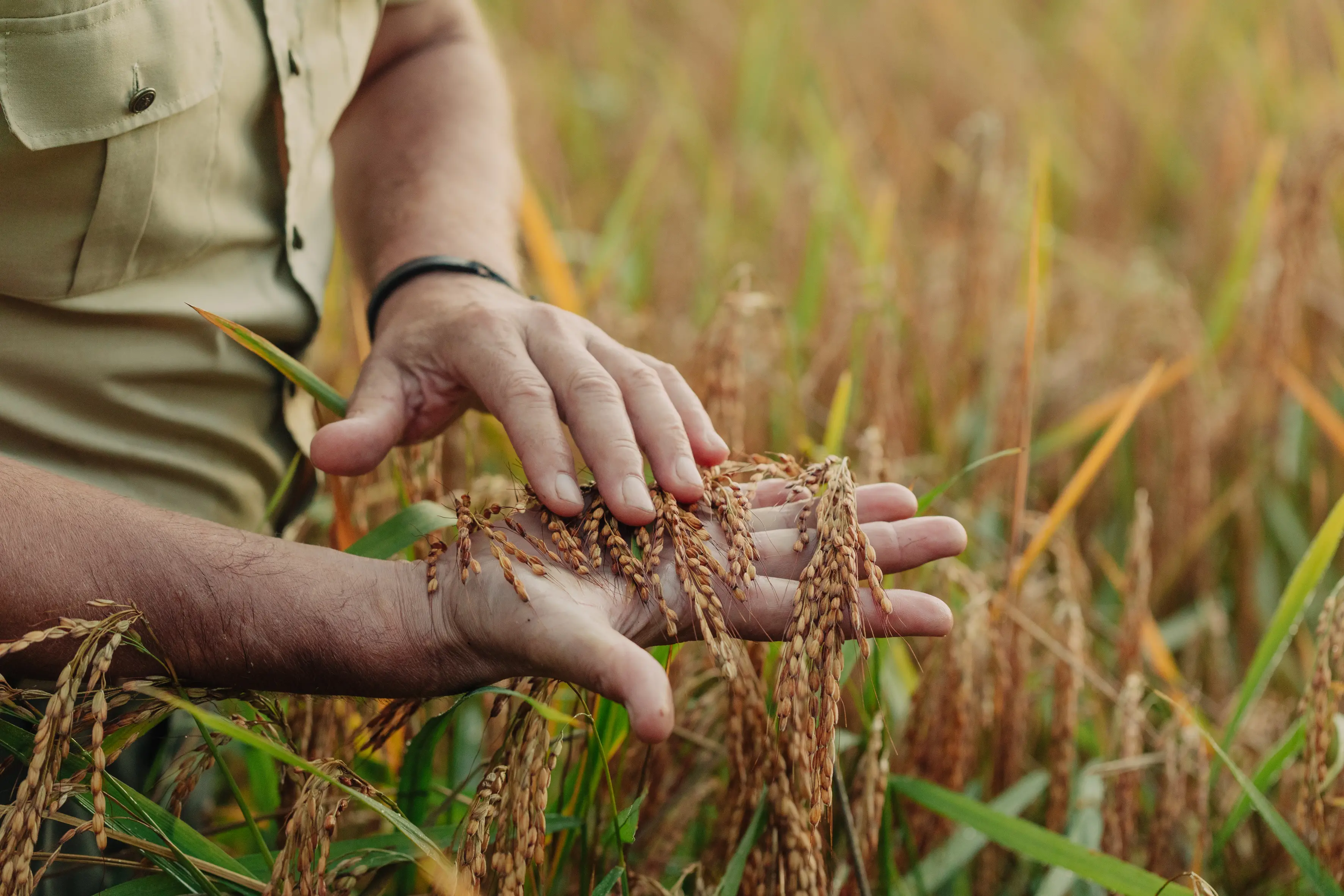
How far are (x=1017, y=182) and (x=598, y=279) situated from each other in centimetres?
177

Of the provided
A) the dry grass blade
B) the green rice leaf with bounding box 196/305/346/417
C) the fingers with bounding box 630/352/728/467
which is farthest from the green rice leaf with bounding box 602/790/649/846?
the green rice leaf with bounding box 196/305/346/417

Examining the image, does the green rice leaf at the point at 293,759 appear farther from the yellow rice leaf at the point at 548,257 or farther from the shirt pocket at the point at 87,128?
the yellow rice leaf at the point at 548,257

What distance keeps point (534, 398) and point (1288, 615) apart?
123 centimetres

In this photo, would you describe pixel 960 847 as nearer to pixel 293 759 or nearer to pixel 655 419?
pixel 655 419

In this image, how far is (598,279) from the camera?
8.83 ft

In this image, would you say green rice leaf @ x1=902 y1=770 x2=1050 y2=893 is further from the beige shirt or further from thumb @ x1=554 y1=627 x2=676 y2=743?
the beige shirt

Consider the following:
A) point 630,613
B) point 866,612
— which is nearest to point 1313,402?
point 866,612

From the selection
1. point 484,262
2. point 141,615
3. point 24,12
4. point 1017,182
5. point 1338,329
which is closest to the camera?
point 141,615

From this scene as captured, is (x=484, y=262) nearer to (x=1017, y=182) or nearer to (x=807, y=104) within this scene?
(x=1017, y=182)

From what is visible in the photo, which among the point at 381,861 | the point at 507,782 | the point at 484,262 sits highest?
the point at 484,262

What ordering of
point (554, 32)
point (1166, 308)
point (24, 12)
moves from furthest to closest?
point (554, 32), point (1166, 308), point (24, 12)

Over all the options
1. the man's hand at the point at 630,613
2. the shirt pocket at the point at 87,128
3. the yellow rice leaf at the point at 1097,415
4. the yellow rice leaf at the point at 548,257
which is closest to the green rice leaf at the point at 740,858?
the man's hand at the point at 630,613

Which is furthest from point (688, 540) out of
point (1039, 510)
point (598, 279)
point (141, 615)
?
point (1039, 510)

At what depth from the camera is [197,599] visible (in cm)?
108
